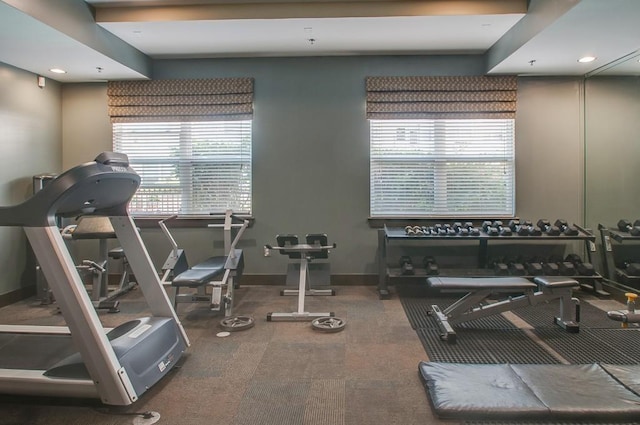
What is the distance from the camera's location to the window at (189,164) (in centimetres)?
488

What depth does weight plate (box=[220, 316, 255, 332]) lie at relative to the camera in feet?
11.0

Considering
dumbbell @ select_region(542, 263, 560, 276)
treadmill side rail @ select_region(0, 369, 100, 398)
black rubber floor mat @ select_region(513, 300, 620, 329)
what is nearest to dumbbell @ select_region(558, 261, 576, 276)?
dumbbell @ select_region(542, 263, 560, 276)

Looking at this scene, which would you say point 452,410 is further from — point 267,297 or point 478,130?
point 478,130

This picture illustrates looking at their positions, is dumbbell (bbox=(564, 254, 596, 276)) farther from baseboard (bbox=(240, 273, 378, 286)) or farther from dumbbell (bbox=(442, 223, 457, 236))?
baseboard (bbox=(240, 273, 378, 286))

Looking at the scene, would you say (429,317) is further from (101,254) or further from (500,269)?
(101,254)

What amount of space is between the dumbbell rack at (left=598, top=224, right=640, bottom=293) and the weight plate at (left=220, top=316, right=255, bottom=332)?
392 cm

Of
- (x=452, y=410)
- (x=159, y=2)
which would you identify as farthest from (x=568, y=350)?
(x=159, y=2)

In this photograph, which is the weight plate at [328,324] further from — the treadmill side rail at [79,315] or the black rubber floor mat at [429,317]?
the treadmill side rail at [79,315]

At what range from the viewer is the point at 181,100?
189 inches

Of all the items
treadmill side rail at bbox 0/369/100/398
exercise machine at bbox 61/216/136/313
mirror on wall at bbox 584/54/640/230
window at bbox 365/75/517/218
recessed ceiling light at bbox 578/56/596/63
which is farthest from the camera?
window at bbox 365/75/517/218

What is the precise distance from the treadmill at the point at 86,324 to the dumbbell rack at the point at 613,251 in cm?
449

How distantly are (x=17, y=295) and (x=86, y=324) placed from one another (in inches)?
121

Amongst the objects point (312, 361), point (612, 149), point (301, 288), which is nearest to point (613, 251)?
point (612, 149)

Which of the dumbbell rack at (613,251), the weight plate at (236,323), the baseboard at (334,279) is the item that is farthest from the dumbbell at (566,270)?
the weight plate at (236,323)
